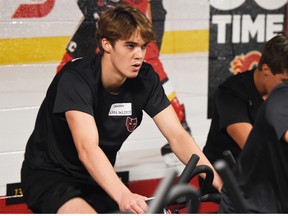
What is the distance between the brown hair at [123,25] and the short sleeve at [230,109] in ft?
2.13

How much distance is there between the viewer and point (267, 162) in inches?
90.7

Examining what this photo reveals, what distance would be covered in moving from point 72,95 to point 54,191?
1.48 feet

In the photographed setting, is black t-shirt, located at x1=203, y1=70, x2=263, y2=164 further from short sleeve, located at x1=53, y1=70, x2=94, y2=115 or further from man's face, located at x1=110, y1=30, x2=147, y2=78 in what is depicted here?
short sleeve, located at x1=53, y1=70, x2=94, y2=115

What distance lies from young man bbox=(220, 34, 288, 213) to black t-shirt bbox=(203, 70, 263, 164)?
0.81 metres

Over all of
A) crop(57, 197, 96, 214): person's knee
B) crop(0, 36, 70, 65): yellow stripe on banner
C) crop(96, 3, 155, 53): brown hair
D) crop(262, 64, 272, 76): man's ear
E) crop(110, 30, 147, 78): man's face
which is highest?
crop(96, 3, 155, 53): brown hair

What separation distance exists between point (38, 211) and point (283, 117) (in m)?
1.34

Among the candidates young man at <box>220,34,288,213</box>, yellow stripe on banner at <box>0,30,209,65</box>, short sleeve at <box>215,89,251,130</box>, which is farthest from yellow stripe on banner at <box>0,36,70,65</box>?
young man at <box>220,34,288,213</box>

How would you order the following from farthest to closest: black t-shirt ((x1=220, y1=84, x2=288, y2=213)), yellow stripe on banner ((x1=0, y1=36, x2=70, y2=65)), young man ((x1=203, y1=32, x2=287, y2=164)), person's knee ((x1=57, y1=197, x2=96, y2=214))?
yellow stripe on banner ((x1=0, y1=36, x2=70, y2=65)) → young man ((x1=203, y1=32, x2=287, y2=164)) → person's knee ((x1=57, y1=197, x2=96, y2=214)) → black t-shirt ((x1=220, y1=84, x2=288, y2=213))

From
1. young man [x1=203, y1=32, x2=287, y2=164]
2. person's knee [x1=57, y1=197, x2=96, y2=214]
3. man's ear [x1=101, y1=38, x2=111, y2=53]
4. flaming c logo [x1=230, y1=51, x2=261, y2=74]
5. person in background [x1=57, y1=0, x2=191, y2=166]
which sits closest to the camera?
person's knee [x1=57, y1=197, x2=96, y2=214]

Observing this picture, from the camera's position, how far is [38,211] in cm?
297

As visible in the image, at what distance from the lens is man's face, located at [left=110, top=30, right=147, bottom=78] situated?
2.85 m

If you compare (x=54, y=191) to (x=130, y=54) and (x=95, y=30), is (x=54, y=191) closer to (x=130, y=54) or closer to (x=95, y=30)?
(x=130, y=54)

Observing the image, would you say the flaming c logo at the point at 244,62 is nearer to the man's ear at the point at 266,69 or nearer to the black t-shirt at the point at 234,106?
the black t-shirt at the point at 234,106

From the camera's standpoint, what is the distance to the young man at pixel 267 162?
223cm
